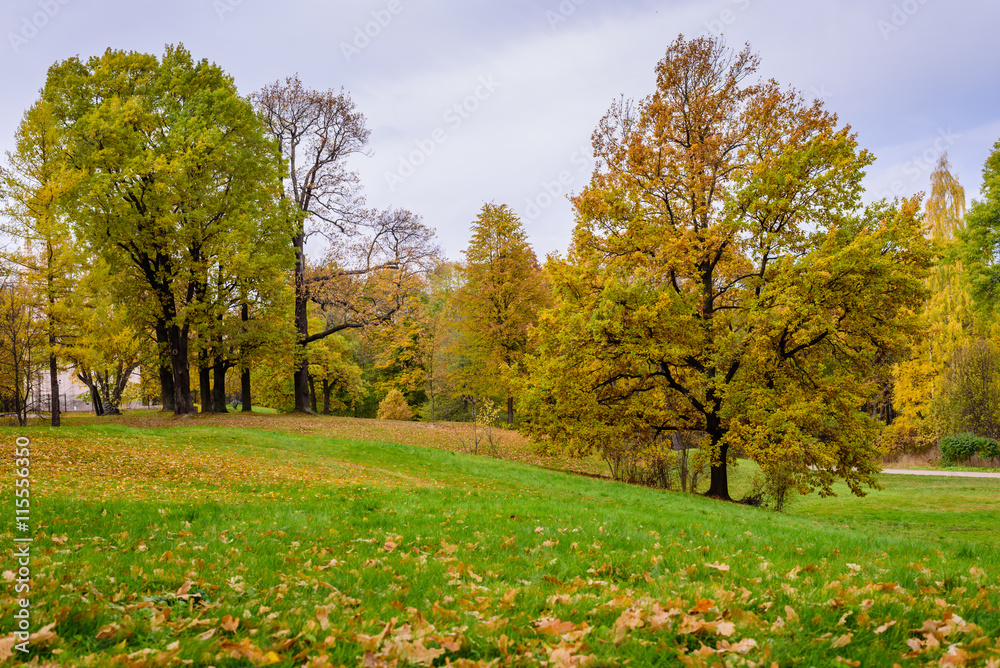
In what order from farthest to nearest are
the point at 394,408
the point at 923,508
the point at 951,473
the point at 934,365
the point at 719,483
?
the point at 394,408, the point at 934,365, the point at 951,473, the point at 923,508, the point at 719,483

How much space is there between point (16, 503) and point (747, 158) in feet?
57.3

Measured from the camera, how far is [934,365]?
93.1 feet

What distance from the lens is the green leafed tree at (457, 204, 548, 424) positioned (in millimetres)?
28250

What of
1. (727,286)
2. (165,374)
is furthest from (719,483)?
(165,374)

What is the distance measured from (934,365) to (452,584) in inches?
1296

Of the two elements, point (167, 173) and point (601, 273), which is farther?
point (167, 173)

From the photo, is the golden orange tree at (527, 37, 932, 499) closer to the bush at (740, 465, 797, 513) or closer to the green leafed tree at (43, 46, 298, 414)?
the bush at (740, 465, 797, 513)

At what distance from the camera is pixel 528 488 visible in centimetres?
1416

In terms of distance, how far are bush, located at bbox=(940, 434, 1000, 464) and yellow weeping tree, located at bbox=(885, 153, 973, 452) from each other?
174 centimetres

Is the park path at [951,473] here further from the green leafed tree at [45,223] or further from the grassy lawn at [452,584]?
the green leafed tree at [45,223]

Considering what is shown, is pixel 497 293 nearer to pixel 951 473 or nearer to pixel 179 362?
pixel 179 362

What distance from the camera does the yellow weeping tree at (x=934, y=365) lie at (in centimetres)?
2891

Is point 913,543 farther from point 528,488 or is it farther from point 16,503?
point 16,503

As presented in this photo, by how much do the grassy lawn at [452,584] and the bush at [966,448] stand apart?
25068 mm
